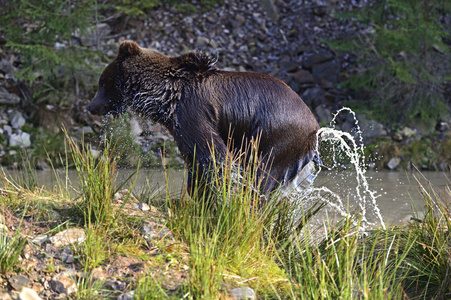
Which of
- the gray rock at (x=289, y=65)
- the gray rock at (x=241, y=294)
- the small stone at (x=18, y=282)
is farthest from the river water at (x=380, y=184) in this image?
the gray rock at (x=289, y=65)

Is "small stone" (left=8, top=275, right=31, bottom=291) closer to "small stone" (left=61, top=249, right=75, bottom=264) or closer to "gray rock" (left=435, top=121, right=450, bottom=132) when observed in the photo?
"small stone" (left=61, top=249, right=75, bottom=264)

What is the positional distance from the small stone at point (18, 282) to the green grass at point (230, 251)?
7 centimetres

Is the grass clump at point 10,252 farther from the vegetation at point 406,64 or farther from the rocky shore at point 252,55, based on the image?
the vegetation at point 406,64

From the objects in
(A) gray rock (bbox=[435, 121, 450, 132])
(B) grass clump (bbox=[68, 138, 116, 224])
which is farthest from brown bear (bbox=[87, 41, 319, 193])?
(A) gray rock (bbox=[435, 121, 450, 132])

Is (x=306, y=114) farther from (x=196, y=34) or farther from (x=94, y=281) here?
(x=196, y=34)

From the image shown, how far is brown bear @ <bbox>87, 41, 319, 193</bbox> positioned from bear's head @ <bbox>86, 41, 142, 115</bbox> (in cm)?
5

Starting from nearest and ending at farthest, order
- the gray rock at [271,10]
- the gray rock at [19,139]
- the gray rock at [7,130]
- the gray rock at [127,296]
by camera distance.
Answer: the gray rock at [127,296], the gray rock at [19,139], the gray rock at [7,130], the gray rock at [271,10]

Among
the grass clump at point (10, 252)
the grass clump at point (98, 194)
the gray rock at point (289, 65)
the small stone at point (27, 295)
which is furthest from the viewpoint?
the gray rock at point (289, 65)

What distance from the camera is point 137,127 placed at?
11.4 m

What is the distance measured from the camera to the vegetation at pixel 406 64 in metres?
11.1

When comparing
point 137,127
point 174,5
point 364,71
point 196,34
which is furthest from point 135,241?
point 174,5

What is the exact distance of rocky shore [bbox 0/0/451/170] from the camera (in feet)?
37.2

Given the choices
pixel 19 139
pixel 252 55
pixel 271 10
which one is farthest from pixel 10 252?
pixel 271 10

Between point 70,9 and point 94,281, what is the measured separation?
10537mm
